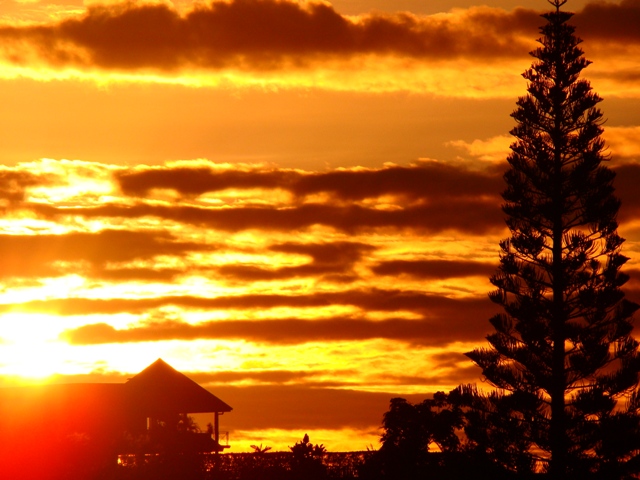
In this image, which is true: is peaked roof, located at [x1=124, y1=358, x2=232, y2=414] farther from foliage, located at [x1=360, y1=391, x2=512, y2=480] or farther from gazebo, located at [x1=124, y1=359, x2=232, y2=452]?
foliage, located at [x1=360, y1=391, x2=512, y2=480]

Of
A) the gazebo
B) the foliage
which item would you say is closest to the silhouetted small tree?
the foliage

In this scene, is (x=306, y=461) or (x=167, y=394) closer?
(x=306, y=461)

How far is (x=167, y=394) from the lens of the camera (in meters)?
49.3

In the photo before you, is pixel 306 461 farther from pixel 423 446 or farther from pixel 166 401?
pixel 166 401

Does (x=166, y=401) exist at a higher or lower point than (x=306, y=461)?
higher

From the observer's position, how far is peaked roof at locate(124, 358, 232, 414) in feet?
160

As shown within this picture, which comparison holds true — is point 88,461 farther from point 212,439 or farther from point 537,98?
point 537,98

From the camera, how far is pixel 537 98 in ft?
142

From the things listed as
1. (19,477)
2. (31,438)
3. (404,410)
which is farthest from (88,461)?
(404,410)

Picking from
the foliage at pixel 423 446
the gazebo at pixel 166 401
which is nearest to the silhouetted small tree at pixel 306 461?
the foliage at pixel 423 446

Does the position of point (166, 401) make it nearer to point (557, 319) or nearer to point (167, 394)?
point (167, 394)

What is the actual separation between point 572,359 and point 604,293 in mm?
2889

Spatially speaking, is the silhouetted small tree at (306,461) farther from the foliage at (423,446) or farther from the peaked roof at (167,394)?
the peaked roof at (167,394)

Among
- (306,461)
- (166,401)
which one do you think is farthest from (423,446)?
(166,401)
